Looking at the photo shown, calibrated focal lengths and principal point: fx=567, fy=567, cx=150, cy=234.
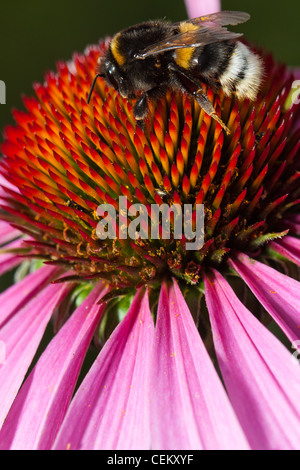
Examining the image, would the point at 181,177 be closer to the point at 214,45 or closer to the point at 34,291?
the point at 214,45

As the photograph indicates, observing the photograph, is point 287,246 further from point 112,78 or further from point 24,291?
point 24,291

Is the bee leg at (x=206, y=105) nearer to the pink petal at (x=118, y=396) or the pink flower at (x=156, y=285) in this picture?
the pink flower at (x=156, y=285)

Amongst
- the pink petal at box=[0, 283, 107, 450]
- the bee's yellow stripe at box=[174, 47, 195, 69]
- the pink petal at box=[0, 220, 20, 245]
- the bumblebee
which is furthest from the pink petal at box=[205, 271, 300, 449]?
the pink petal at box=[0, 220, 20, 245]

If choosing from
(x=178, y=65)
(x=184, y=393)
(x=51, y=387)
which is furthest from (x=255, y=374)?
(x=178, y=65)

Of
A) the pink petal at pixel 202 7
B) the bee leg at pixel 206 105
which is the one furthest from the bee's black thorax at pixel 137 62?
the pink petal at pixel 202 7

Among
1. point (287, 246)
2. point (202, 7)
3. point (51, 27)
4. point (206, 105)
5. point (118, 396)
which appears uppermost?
point (51, 27)

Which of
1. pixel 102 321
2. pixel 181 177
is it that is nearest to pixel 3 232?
pixel 102 321
